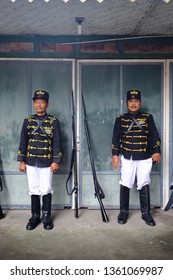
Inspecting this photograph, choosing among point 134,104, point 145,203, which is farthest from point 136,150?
point 145,203

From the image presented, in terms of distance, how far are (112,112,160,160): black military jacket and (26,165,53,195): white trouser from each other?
87cm

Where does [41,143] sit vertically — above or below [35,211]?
above

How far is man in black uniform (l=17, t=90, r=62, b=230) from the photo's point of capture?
3.38 meters

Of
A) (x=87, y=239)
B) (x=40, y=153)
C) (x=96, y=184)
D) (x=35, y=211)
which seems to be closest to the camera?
(x=87, y=239)

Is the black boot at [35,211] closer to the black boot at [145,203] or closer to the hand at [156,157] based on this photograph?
the black boot at [145,203]

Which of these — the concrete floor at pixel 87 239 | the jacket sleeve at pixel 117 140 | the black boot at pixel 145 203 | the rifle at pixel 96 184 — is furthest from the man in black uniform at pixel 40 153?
the black boot at pixel 145 203

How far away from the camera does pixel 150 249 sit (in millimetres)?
2805

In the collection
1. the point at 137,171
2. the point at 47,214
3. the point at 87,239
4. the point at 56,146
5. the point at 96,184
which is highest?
the point at 56,146

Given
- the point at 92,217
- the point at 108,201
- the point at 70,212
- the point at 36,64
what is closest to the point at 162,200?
the point at 108,201

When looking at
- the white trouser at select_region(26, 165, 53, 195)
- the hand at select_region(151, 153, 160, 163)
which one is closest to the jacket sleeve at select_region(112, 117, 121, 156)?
the hand at select_region(151, 153, 160, 163)

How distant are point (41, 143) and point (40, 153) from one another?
0.40 feet

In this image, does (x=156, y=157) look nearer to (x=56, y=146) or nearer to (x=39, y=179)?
(x=56, y=146)

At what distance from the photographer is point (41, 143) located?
3.38m
